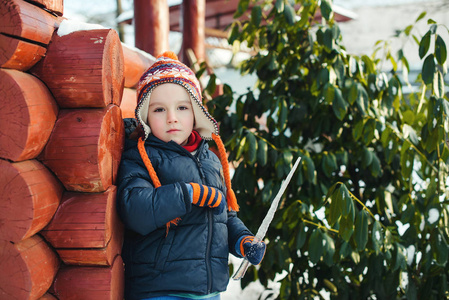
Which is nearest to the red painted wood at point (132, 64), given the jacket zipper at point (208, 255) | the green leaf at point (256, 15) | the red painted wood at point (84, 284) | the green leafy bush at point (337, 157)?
the green leafy bush at point (337, 157)

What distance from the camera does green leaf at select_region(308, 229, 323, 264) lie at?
1.89 meters

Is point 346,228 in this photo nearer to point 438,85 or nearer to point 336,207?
point 336,207

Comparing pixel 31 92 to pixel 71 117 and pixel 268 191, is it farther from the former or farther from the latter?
pixel 268 191

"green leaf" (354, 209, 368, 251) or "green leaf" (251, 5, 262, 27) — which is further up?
"green leaf" (251, 5, 262, 27)

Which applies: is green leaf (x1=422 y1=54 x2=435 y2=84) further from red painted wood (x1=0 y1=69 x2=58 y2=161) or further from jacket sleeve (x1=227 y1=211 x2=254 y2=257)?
red painted wood (x1=0 y1=69 x2=58 y2=161)

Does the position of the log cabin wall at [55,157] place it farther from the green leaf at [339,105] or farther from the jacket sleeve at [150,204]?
the green leaf at [339,105]

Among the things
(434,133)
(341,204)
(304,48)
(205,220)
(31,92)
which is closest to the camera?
(31,92)

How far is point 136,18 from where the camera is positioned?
10.1ft

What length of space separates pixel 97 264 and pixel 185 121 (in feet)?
1.72

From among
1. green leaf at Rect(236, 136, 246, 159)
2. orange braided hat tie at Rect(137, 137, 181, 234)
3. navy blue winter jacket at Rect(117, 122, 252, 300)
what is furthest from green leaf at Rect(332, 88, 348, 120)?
orange braided hat tie at Rect(137, 137, 181, 234)

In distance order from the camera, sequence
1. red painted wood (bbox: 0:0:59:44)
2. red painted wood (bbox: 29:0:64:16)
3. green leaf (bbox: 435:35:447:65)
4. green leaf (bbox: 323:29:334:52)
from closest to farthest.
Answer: red painted wood (bbox: 0:0:59:44) → red painted wood (bbox: 29:0:64:16) → green leaf (bbox: 435:35:447:65) → green leaf (bbox: 323:29:334:52)

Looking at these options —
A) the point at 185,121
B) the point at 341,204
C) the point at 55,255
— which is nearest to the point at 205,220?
the point at 185,121

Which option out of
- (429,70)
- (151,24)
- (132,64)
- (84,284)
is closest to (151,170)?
(84,284)

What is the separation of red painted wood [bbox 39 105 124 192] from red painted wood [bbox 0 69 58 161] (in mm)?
78
